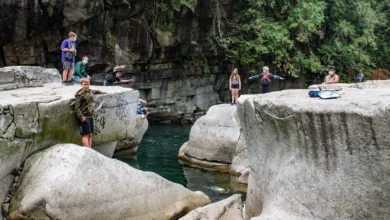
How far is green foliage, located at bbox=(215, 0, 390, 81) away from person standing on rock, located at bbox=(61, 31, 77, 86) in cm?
1173

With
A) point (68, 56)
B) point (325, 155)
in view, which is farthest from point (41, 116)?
point (325, 155)

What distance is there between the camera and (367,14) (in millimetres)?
26109

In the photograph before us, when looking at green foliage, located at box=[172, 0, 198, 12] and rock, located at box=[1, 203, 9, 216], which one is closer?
rock, located at box=[1, 203, 9, 216]

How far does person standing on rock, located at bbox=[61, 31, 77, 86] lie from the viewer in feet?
40.5

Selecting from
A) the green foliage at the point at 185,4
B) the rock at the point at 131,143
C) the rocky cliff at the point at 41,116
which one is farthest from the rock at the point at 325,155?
the green foliage at the point at 185,4

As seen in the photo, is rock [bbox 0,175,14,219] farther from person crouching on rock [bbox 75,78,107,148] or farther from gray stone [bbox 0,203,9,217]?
person crouching on rock [bbox 75,78,107,148]

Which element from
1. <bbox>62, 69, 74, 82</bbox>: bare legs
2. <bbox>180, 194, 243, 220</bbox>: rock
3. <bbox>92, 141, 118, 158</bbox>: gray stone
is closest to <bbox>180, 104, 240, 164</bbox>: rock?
<bbox>92, 141, 118, 158</bbox>: gray stone

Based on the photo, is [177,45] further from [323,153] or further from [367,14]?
[323,153]

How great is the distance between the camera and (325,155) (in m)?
6.17

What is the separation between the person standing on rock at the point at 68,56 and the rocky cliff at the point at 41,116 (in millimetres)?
363

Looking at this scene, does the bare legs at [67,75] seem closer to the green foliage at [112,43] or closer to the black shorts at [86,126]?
the black shorts at [86,126]

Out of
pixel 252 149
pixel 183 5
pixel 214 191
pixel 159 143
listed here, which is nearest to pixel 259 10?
pixel 183 5

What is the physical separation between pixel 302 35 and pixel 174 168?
1290 cm

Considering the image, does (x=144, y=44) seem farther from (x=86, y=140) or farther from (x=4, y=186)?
(x=4, y=186)
